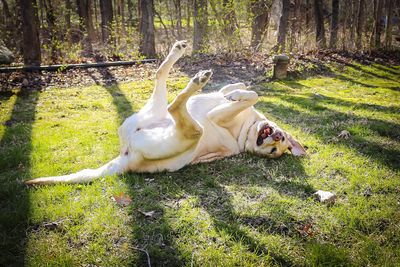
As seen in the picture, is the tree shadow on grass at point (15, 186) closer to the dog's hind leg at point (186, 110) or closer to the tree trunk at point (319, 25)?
the dog's hind leg at point (186, 110)

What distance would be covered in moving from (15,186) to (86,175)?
0.74 meters

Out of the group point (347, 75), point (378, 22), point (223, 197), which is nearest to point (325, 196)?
point (223, 197)

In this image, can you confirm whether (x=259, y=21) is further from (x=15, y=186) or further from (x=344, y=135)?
(x=15, y=186)

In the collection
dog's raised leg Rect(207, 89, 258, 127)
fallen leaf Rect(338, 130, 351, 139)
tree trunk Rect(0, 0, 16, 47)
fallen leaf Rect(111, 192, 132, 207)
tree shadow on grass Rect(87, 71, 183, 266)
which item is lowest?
tree shadow on grass Rect(87, 71, 183, 266)

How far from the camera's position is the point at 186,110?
3.36m

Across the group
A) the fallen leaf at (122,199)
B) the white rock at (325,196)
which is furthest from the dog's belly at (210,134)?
the white rock at (325,196)

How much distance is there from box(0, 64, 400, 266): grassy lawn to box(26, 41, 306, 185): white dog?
13 centimetres

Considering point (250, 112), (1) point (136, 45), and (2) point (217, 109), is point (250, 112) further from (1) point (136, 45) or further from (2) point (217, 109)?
(1) point (136, 45)

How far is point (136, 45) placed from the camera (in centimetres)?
1291

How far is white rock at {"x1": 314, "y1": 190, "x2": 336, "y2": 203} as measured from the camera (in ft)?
10.3

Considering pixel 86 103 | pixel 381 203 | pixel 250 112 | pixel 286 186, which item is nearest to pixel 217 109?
pixel 250 112

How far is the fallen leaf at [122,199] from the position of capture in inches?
124

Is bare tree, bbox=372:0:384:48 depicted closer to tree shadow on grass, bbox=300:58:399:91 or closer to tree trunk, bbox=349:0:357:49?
tree trunk, bbox=349:0:357:49

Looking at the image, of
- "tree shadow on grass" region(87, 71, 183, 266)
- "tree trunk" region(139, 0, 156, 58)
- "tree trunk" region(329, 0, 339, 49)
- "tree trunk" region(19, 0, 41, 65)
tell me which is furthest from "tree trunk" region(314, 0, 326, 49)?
"tree shadow on grass" region(87, 71, 183, 266)
